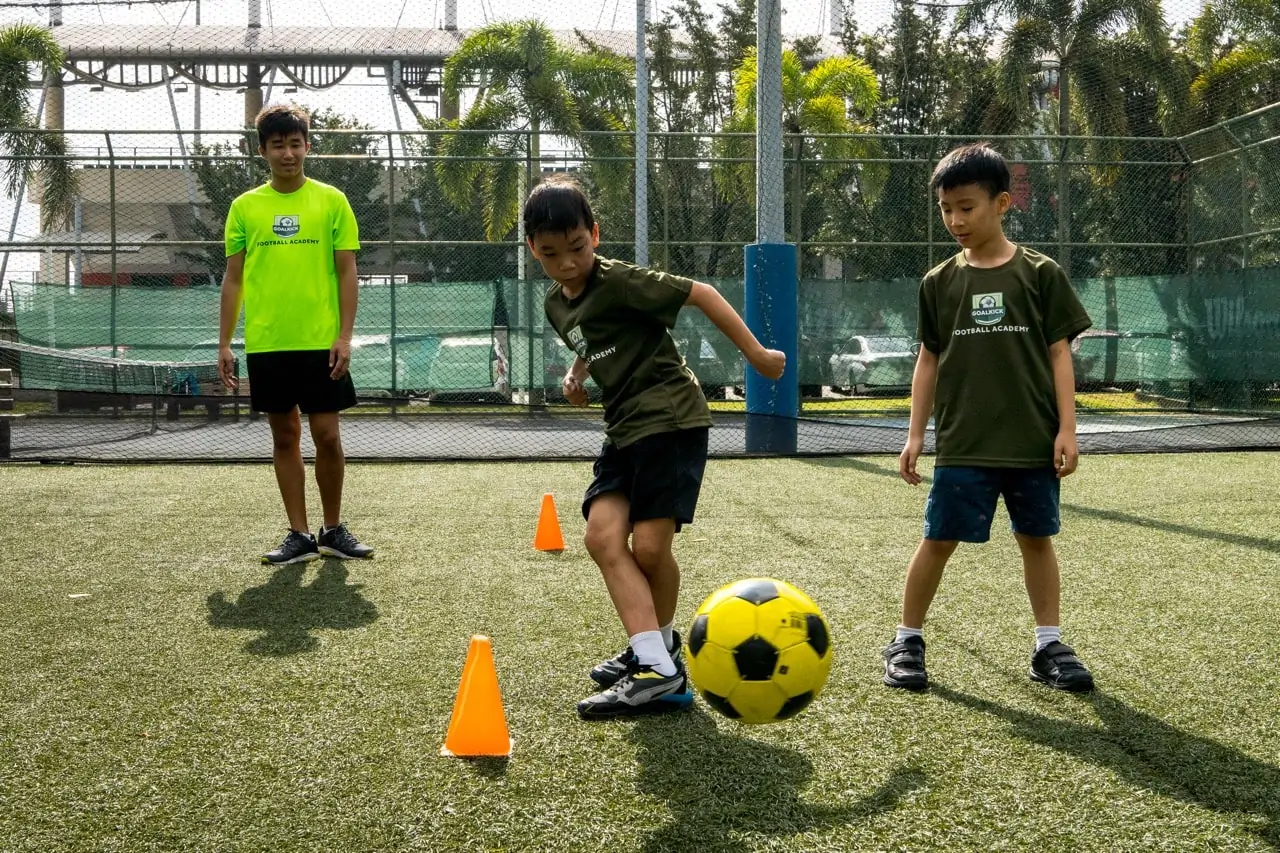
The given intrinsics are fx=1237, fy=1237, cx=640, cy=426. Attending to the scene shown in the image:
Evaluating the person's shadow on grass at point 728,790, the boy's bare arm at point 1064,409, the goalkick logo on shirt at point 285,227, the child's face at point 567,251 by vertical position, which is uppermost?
the goalkick logo on shirt at point 285,227

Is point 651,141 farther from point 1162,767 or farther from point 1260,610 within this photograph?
point 1162,767

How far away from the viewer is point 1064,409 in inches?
126

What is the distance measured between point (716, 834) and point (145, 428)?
1376 cm

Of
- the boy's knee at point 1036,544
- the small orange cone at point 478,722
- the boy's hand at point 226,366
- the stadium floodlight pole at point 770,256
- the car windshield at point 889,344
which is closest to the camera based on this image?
the small orange cone at point 478,722

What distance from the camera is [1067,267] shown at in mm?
16734

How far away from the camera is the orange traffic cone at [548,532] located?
17.9 ft

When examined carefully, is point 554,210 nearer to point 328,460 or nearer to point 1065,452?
point 1065,452

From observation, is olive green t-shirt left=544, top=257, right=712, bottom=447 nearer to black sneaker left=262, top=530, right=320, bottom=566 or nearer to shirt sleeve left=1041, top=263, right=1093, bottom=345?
shirt sleeve left=1041, top=263, right=1093, bottom=345

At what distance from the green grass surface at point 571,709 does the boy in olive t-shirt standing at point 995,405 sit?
0.65 ft

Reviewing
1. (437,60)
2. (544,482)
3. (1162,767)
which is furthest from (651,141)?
(1162,767)

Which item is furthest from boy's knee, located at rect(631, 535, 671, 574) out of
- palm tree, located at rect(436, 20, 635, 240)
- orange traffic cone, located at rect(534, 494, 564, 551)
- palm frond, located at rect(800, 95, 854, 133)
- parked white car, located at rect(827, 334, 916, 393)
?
palm frond, located at rect(800, 95, 854, 133)

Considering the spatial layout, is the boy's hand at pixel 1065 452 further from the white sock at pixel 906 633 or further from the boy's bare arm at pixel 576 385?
the boy's bare arm at pixel 576 385

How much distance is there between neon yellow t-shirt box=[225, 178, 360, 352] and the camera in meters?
5.20

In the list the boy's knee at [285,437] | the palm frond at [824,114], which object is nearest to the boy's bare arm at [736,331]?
the boy's knee at [285,437]
